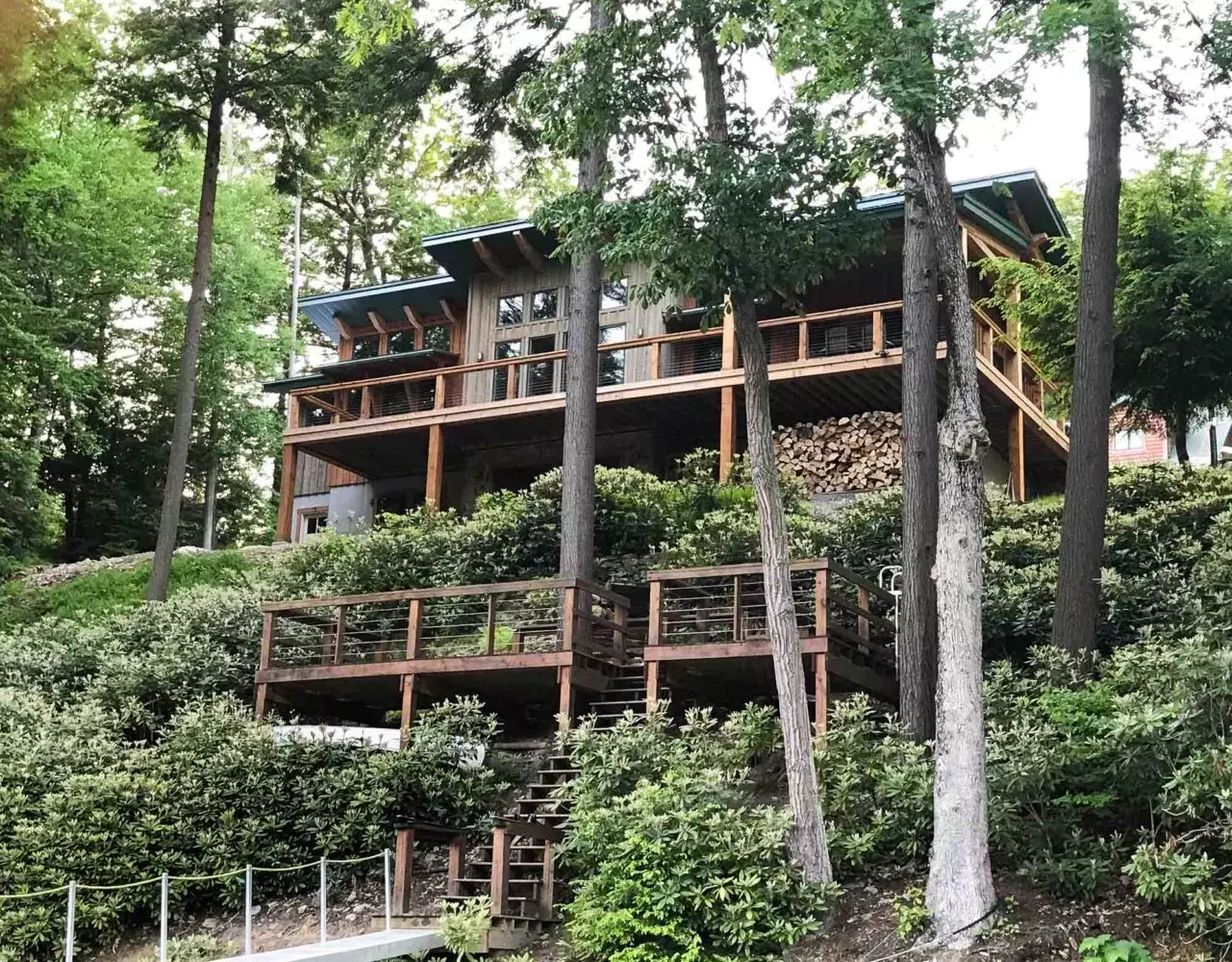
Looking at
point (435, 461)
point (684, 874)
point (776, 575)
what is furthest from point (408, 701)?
point (435, 461)

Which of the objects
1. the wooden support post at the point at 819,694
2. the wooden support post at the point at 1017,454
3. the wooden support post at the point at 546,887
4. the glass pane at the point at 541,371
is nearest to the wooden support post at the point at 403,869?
the wooden support post at the point at 546,887

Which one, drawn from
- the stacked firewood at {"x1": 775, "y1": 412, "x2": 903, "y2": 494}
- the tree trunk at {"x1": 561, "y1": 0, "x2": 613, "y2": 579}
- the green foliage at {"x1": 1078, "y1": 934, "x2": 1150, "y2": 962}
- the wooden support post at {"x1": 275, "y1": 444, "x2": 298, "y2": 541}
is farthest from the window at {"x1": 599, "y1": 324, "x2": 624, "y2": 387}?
the green foliage at {"x1": 1078, "y1": 934, "x2": 1150, "y2": 962}

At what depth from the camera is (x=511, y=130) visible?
775 inches

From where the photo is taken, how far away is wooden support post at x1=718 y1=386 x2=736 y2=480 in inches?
834

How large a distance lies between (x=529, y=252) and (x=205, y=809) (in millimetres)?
15884

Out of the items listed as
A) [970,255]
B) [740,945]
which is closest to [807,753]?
[740,945]

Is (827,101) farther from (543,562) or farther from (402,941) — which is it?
(543,562)

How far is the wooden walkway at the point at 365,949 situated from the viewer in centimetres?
933

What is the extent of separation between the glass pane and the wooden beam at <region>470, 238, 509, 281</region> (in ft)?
5.33

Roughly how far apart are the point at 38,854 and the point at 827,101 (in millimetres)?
10081

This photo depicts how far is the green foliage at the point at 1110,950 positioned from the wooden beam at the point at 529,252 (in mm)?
19994

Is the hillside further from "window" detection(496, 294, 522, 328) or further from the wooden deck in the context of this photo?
"window" detection(496, 294, 522, 328)

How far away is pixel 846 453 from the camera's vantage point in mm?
22031

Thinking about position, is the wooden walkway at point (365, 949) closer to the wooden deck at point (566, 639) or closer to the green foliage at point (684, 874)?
the green foliage at point (684, 874)
